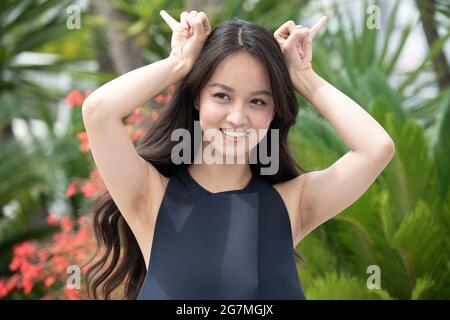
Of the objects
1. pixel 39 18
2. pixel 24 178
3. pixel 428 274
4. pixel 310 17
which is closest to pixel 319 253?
pixel 428 274

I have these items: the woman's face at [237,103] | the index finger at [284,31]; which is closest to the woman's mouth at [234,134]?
the woman's face at [237,103]

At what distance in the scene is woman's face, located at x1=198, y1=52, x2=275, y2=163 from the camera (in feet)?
6.33

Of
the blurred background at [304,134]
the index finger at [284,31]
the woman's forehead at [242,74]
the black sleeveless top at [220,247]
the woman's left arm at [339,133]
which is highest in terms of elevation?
the index finger at [284,31]

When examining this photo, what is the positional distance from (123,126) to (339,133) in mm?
511

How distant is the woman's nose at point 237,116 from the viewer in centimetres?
191

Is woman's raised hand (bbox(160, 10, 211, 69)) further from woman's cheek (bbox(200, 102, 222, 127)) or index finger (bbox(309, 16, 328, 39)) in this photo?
index finger (bbox(309, 16, 328, 39))

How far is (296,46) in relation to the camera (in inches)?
78.7

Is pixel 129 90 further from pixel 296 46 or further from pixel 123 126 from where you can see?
pixel 296 46

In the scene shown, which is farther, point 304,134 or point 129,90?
point 304,134

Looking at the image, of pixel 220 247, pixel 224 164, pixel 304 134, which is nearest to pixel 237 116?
pixel 224 164

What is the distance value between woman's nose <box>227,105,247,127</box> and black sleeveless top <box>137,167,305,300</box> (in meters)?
0.19

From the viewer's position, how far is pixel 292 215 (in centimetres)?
207

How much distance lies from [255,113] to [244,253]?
1.05ft

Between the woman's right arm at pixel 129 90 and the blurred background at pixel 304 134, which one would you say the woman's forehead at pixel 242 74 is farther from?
the blurred background at pixel 304 134
